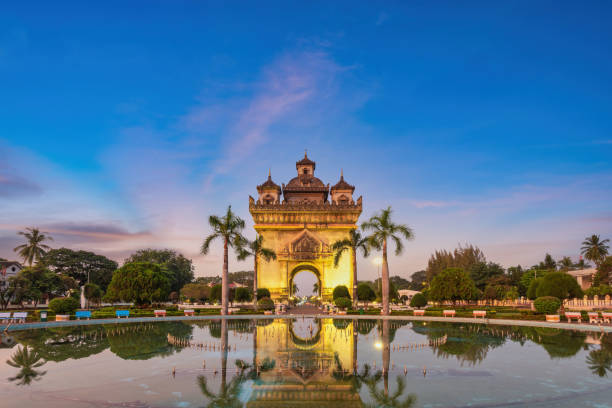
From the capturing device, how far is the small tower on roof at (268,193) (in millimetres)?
58344

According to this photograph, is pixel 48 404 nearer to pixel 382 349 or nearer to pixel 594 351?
pixel 382 349

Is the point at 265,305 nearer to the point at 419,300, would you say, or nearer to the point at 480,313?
the point at 419,300

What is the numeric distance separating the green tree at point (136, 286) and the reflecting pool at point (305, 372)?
22396 millimetres

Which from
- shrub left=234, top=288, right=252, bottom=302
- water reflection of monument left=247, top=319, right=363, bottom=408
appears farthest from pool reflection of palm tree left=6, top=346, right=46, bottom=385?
shrub left=234, top=288, right=252, bottom=302

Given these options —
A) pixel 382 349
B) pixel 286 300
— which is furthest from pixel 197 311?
pixel 382 349

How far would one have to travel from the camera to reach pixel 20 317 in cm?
2683

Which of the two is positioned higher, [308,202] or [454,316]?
[308,202]

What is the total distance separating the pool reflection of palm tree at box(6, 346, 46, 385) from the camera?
36.9 feet

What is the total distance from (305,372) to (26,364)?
8.50 metres

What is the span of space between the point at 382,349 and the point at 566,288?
30419 millimetres

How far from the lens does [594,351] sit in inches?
622

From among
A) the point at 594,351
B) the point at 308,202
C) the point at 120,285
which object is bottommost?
the point at 594,351

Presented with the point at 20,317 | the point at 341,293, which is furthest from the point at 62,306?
the point at 341,293

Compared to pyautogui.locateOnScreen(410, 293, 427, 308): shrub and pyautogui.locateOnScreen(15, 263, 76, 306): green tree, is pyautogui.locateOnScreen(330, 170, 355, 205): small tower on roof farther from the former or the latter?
pyautogui.locateOnScreen(15, 263, 76, 306): green tree
